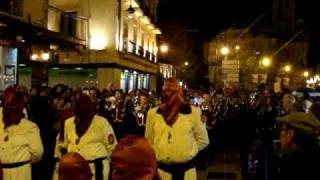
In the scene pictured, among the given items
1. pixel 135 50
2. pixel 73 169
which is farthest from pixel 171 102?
pixel 135 50

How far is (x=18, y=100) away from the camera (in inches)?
260

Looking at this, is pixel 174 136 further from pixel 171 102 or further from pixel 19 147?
pixel 19 147

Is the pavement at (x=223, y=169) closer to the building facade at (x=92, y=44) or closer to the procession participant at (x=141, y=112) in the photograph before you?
the procession participant at (x=141, y=112)

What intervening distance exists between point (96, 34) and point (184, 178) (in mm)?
23741

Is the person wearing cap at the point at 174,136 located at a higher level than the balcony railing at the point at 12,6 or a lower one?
lower

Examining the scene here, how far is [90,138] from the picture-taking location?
670cm

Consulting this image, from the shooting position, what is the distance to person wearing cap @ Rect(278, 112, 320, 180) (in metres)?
4.73

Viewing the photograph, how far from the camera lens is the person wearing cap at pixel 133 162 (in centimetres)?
300

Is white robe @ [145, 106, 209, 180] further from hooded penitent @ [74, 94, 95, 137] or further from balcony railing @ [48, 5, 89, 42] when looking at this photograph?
balcony railing @ [48, 5, 89, 42]

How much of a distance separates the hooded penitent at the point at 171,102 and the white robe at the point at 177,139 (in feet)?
0.20

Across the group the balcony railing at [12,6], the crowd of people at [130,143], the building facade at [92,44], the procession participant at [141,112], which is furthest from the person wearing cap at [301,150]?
the building facade at [92,44]

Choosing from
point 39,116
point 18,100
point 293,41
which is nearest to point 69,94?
point 39,116

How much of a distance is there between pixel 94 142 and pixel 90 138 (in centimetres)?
7

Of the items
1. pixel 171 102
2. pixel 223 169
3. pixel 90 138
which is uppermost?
pixel 171 102
